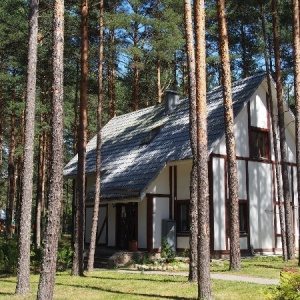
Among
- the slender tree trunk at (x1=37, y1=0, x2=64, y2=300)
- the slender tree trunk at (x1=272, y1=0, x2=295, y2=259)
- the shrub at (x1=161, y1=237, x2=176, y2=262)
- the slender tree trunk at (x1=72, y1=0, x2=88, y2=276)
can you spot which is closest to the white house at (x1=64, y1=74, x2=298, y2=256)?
the shrub at (x1=161, y1=237, x2=176, y2=262)

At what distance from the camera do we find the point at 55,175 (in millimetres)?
9094

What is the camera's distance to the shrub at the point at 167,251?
1786 centimetres

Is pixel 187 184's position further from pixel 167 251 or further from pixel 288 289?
pixel 288 289

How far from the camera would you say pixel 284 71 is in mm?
25891

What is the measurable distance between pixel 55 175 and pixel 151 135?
42.9ft

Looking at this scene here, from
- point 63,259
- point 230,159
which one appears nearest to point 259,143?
point 230,159

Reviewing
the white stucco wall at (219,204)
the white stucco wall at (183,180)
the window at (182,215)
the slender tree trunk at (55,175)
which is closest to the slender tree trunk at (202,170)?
the slender tree trunk at (55,175)

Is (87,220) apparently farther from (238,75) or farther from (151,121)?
(238,75)

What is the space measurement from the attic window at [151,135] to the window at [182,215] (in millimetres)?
3801

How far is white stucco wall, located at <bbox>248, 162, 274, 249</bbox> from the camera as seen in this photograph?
19.1 m

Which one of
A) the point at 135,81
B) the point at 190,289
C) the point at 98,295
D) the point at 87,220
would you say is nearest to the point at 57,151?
the point at 98,295

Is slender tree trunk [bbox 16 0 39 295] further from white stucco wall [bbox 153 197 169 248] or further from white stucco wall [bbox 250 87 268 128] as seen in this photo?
white stucco wall [bbox 250 87 268 128]

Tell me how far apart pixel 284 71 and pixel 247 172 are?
915cm

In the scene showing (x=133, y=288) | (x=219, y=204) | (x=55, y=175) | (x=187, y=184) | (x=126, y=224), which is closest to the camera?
(x=55, y=175)
